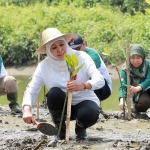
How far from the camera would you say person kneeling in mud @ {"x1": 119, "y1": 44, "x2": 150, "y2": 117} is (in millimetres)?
6871

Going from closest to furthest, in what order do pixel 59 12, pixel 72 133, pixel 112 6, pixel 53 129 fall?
pixel 53 129 < pixel 72 133 < pixel 59 12 < pixel 112 6

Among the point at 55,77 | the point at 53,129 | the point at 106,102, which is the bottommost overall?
the point at 106,102

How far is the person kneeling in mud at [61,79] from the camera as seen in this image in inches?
182

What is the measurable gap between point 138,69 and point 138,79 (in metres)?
0.17

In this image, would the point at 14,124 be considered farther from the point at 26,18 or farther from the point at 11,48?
the point at 26,18

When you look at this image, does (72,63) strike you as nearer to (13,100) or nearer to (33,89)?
(33,89)

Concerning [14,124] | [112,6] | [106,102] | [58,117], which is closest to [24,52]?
[112,6]

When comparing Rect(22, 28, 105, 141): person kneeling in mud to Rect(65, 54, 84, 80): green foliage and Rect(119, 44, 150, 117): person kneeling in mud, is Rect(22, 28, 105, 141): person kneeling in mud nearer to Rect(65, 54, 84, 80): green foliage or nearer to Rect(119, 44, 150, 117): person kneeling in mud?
Rect(65, 54, 84, 80): green foliage

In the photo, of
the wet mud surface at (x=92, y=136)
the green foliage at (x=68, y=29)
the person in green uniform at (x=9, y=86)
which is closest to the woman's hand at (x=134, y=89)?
the wet mud surface at (x=92, y=136)

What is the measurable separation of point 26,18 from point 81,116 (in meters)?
22.6

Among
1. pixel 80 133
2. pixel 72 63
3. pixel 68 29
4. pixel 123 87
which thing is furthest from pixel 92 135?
pixel 68 29

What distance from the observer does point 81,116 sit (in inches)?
185

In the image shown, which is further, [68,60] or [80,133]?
[80,133]

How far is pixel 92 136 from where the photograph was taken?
525 centimetres
